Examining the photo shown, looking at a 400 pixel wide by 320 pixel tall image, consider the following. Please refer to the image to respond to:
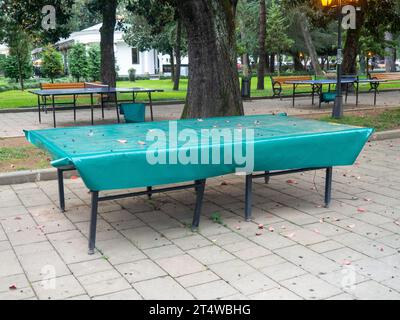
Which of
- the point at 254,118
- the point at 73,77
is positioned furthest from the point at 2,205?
the point at 73,77

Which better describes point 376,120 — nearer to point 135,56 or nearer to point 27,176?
point 27,176

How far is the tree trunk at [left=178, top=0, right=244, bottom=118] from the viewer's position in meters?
9.15

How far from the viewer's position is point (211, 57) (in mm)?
9375

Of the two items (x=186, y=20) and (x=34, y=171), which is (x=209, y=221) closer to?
(x=34, y=171)

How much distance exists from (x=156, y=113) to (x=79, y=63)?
24.3 meters

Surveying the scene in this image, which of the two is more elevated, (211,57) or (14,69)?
(14,69)

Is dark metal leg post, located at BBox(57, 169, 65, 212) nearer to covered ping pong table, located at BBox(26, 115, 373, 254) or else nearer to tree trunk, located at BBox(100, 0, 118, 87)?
covered ping pong table, located at BBox(26, 115, 373, 254)

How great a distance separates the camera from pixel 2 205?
6.19 meters

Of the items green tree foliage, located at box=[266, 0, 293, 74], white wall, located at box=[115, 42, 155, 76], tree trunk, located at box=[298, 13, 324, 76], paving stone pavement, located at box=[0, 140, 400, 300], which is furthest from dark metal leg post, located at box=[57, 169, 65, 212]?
white wall, located at box=[115, 42, 155, 76]

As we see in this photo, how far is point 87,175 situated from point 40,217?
167 cm

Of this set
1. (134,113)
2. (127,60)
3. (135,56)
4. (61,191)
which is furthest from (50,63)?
(61,191)

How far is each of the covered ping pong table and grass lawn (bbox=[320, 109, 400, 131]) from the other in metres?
5.36

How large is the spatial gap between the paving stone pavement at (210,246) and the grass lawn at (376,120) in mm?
4785

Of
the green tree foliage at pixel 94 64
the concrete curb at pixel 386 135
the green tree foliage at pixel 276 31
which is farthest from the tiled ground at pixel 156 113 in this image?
the green tree foliage at pixel 94 64
